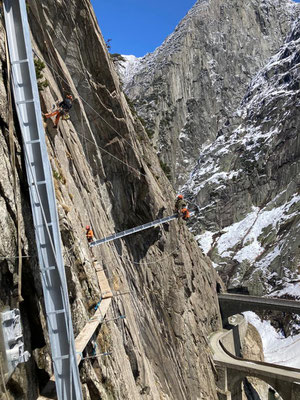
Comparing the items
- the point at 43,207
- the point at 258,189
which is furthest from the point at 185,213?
the point at 258,189

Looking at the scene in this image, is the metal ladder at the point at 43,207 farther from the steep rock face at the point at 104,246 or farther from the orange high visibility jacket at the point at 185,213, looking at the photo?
the orange high visibility jacket at the point at 185,213

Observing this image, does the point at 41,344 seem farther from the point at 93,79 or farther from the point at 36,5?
the point at 93,79

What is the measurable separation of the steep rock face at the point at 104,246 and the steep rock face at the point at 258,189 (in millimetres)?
41511

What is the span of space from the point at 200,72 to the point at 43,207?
141692 mm

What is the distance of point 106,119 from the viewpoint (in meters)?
23.2

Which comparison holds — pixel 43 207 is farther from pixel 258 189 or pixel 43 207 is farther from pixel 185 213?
pixel 258 189

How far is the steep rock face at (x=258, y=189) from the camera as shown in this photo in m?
75.4

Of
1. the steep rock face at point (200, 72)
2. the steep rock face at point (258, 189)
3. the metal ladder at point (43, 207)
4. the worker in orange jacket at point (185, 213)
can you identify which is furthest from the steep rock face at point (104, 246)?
the steep rock face at point (200, 72)

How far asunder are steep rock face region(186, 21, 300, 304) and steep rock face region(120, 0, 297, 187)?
406 inches

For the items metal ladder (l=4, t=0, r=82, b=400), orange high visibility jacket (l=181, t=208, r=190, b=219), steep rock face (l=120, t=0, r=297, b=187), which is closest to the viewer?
metal ladder (l=4, t=0, r=82, b=400)

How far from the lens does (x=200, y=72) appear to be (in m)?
139

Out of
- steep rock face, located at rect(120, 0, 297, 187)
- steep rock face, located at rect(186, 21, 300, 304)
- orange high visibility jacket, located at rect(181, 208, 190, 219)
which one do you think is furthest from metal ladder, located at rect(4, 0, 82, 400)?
steep rock face, located at rect(120, 0, 297, 187)

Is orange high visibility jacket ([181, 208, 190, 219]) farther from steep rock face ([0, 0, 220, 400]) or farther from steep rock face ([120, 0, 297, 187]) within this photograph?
steep rock face ([120, 0, 297, 187])

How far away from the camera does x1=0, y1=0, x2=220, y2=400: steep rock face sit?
25.5 ft
